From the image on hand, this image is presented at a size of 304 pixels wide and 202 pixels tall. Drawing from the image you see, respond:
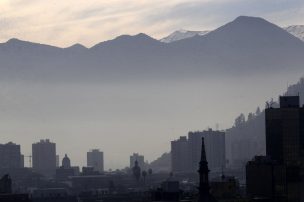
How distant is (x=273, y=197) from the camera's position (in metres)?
171

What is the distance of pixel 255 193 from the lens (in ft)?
614

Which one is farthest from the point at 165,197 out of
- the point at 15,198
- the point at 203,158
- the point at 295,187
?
the point at 203,158

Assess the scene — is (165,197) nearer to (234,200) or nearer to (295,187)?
(234,200)

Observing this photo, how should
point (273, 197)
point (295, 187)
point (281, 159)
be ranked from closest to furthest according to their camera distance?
point (273, 197), point (295, 187), point (281, 159)

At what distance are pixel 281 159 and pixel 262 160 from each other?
16.0 ft

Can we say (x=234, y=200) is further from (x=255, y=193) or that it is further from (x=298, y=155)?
(x=298, y=155)

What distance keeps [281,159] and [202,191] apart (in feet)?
246

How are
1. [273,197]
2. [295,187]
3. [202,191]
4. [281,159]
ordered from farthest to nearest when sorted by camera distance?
[281,159]
[295,187]
[273,197]
[202,191]

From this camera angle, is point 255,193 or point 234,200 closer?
point 234,200

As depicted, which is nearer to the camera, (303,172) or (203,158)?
(203,158)

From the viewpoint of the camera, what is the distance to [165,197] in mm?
171375

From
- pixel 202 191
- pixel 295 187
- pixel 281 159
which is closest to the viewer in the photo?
pixel 202 191

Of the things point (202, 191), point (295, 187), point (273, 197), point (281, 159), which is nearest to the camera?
point (202, 191)

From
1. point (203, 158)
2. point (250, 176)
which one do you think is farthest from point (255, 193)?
point (203, 158)
